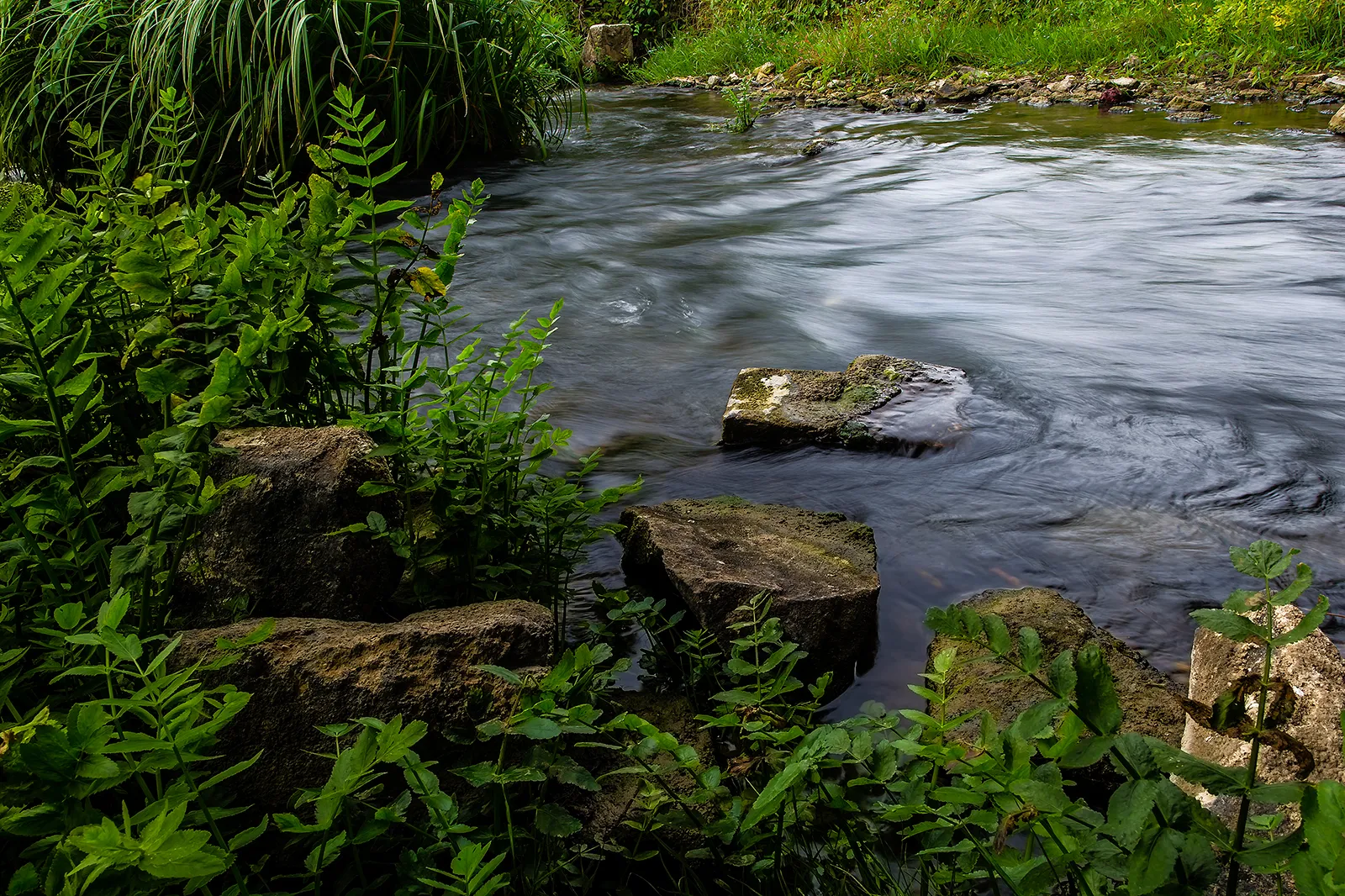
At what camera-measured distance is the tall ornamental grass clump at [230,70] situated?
21.6 ft

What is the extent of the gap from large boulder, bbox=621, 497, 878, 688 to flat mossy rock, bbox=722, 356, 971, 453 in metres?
0.68

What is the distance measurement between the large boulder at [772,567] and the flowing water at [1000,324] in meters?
0.14

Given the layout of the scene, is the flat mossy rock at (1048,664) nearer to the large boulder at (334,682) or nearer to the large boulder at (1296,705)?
the large boulder at (1296,705)

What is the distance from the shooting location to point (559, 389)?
431 centimetres

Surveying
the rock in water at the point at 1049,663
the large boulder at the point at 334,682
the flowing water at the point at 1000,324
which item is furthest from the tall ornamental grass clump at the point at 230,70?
the rock in water at the point at 1049,663

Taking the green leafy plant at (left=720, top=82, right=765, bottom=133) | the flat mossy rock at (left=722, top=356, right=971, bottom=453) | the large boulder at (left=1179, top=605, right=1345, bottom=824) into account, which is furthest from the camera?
the green leafy plant at (left=720, top=82, right=765, bottom=133)

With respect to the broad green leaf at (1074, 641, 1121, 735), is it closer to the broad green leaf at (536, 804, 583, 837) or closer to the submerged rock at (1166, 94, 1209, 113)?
the broad green leaf at (536, 804, 583, 837)

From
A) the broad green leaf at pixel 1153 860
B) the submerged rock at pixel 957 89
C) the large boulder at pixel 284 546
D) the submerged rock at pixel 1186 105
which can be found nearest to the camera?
the broad green leaf at pixel 1153 860

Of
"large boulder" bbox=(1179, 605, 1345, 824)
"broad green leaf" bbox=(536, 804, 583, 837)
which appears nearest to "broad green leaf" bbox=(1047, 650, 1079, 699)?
"large boulder" bbox=(1179, 605, 1345, 824)

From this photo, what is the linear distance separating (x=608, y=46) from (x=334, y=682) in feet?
59.9

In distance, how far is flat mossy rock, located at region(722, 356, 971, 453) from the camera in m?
3.54

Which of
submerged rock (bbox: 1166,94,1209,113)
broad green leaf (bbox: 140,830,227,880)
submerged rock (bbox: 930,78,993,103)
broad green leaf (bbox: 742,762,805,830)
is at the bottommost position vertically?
submerged rock (bbox: 1166,94,1209,113)

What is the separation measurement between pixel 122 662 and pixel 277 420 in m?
0.78

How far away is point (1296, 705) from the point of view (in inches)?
62.1
